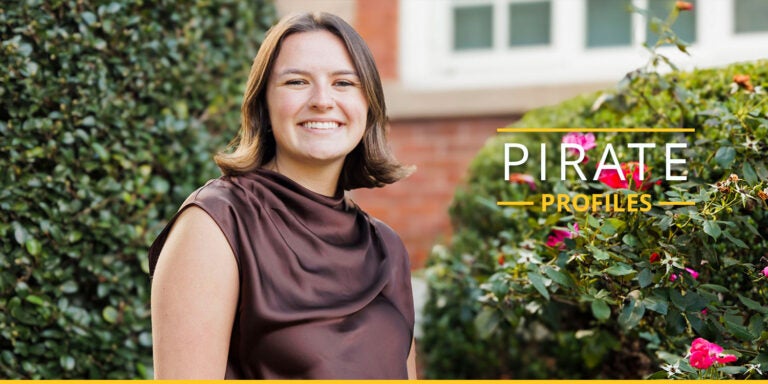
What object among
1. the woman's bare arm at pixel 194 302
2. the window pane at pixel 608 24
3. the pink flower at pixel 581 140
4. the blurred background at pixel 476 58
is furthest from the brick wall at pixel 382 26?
the woman's bare arm at pixel 194 302

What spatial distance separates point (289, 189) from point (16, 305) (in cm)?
120

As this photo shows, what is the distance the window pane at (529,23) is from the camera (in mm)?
6082

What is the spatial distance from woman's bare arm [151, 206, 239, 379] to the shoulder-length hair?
0.28 meters

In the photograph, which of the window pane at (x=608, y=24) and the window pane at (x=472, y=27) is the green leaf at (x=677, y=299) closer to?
the window pane at (x=608, y=24)

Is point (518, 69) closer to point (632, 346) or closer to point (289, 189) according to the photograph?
point (632, 346)

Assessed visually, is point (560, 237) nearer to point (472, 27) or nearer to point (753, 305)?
point (753, 305)

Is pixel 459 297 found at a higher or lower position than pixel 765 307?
lower

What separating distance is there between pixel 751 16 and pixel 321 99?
14.4 feet

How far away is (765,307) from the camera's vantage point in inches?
96.3

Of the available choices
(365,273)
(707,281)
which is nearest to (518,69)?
(707,281)

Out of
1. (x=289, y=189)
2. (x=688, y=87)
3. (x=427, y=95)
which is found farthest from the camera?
(x=427, y=95)

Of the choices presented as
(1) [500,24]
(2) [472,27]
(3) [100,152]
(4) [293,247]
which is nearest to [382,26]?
(2) [472,27]

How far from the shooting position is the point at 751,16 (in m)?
5.73

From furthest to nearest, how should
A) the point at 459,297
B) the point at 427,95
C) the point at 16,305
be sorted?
the point at 427,95 < the point at 459,297 < the point at 16,305
